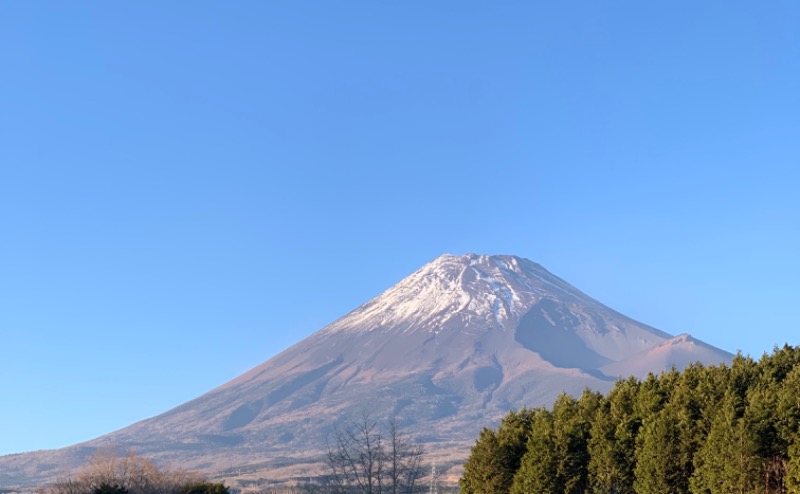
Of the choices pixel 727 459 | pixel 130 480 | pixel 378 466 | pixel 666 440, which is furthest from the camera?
pixel 378 466

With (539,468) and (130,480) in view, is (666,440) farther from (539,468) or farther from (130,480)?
(130,480)

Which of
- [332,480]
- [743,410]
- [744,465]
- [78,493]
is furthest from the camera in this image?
[332,480]

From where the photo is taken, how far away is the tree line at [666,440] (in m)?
35.6

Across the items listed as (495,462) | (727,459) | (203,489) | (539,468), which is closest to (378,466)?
(203,489)

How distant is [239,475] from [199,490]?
114m

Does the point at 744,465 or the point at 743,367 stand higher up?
the point at 743,367

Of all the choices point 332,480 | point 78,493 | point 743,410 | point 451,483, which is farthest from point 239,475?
point 743,410

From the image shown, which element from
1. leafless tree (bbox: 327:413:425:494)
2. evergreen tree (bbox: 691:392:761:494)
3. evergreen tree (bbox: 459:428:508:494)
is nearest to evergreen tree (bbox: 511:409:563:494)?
evergreen tree (bbox: 459:428:508:494)

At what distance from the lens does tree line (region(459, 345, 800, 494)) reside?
35.6 metres

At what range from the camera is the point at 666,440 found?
39312 millimetres

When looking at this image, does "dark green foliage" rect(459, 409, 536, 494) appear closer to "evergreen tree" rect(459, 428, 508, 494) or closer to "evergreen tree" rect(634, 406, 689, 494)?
"evergreen tree" rect(459, 428, 508, 494)

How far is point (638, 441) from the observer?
4116 cm

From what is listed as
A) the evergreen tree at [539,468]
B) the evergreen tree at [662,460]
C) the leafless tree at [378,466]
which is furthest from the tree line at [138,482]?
the evergreen tree at [662,460]

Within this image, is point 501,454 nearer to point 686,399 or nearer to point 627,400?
point 627,400
